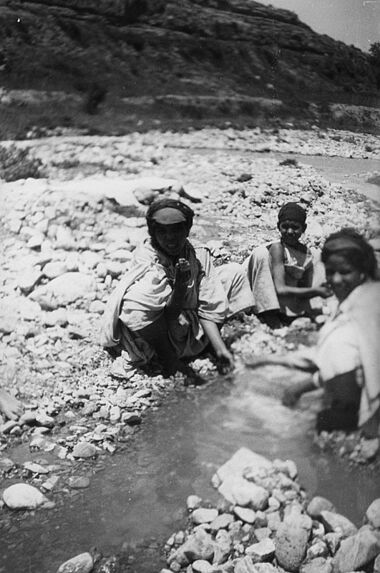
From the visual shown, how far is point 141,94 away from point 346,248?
1.03 m

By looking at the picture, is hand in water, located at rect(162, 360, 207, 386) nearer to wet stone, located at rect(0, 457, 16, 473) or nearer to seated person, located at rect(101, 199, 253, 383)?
seated person, located at rect(101, 199, 253, 383)

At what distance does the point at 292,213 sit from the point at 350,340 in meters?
0.53

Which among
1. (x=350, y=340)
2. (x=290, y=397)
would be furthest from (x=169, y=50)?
(x=290, y=397)

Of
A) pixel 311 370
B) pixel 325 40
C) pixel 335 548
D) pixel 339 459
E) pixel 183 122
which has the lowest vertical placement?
pixel 335 548

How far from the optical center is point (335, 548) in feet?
7.86

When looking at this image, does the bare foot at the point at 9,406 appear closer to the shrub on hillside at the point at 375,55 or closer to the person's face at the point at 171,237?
the person's face at the point at 171,237

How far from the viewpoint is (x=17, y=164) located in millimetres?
2668

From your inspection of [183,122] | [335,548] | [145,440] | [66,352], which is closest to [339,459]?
[335,548]

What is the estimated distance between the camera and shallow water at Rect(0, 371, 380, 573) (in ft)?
7.91

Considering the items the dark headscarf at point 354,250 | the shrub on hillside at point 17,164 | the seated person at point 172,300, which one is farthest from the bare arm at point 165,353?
the shrub on hillside at point 17,164

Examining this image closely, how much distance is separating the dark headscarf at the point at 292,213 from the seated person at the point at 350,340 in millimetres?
149

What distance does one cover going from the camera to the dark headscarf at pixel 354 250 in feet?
7.69

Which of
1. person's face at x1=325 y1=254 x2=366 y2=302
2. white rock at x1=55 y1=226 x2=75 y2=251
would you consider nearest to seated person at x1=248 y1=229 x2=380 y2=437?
person's face at x1=325 y1=254 x2=366 y2=302

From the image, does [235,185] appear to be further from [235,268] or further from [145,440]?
[145,440]
